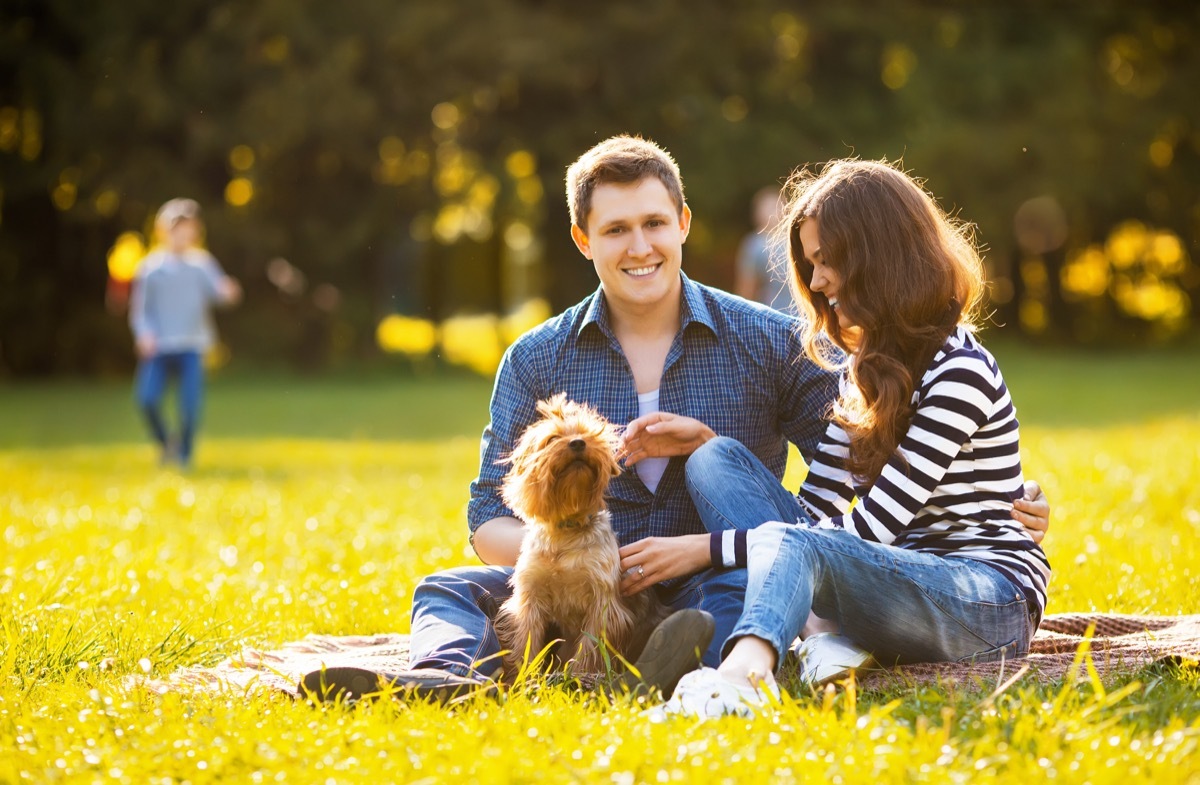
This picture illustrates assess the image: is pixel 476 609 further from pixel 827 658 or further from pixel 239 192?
pixel 239 192

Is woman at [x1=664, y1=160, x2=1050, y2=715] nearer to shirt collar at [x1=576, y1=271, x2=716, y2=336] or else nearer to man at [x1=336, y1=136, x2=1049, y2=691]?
man at [x1=336, y1=136, x2=1049, y2=691]

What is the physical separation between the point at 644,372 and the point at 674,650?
4.19 ft

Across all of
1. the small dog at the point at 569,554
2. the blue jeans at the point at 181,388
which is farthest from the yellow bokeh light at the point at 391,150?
the small dog at the point at 569,554

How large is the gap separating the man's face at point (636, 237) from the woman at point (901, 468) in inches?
17.8

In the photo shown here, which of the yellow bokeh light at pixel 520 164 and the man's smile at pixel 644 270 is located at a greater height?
the yellow bokeh light at pixel 520 164

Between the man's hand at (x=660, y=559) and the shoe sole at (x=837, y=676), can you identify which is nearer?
the shoe sole at (x=837, y=676)

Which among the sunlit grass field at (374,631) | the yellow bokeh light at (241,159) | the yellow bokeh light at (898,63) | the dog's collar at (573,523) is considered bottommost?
the sunlit grass field at (374,631)

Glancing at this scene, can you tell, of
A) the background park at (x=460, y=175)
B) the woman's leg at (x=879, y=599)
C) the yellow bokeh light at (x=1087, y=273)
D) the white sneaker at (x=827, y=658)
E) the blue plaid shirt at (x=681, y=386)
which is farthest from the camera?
the yellow bokeh light at (x=1087, y=273)

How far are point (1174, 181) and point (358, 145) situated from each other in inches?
579

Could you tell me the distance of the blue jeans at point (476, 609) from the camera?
12.3 feet

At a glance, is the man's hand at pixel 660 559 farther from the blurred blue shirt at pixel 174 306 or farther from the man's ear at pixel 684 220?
the blurred blue shirt at pixel 174 306

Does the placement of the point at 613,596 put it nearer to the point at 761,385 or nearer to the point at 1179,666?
the point at 761,385

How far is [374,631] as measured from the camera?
4.91 meters

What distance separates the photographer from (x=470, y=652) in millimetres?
3793
